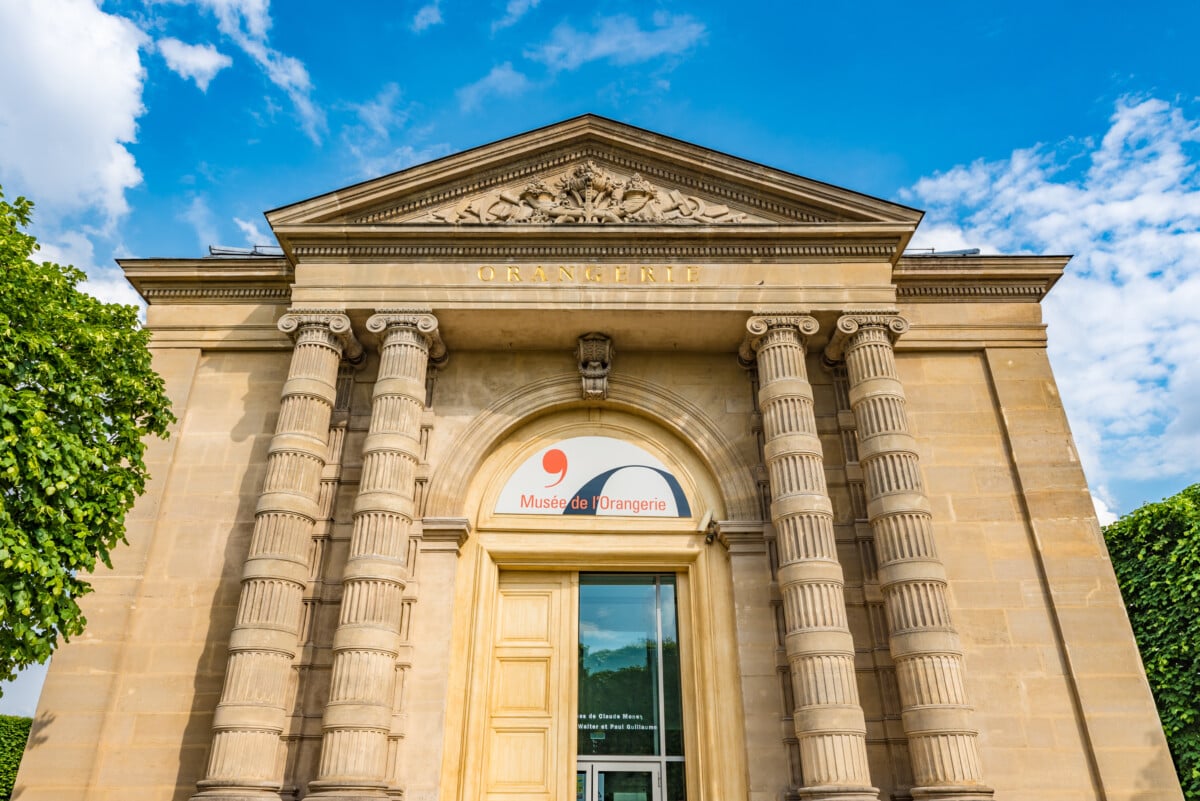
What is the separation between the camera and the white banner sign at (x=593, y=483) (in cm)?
1502

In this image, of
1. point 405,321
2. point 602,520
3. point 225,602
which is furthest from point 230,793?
point 405,321

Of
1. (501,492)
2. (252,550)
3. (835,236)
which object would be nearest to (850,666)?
(501,492)

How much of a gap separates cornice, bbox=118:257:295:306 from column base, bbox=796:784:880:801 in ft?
44.5

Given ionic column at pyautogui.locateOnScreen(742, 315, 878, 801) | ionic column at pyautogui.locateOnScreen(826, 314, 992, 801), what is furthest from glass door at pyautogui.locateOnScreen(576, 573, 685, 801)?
ionic column at pyautogui.locateOnScreen(826, 314, 992, 801)

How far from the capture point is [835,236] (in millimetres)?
15047

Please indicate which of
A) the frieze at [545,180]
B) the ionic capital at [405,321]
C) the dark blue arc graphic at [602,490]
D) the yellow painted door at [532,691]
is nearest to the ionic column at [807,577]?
the dark blue arc graphic at [602,490]

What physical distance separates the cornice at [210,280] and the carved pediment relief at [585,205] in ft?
10.3

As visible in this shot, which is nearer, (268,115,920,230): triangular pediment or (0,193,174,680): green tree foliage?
(0,193,174,680): green tree foliage

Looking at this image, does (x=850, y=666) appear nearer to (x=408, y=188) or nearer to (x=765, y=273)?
(x=765, y=273)

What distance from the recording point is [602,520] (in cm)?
1479

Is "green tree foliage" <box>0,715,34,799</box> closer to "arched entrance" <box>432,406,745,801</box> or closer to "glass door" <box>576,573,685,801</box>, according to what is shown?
"arched entrance" <box>432,406,745,801</box>

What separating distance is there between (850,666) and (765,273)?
7.30m

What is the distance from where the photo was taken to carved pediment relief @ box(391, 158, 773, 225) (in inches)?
611

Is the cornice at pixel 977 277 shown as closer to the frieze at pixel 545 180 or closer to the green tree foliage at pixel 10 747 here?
the frieze at pixel 545 180
